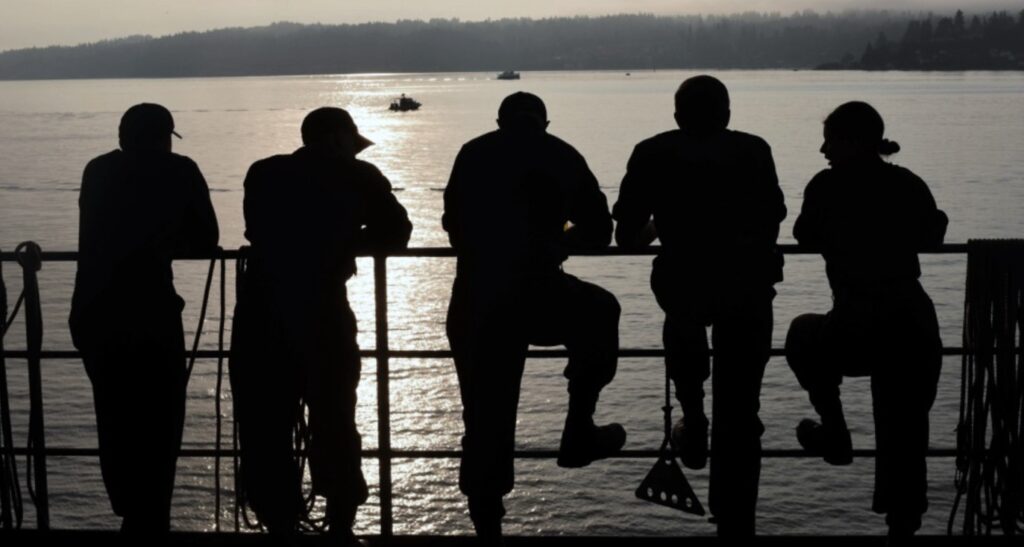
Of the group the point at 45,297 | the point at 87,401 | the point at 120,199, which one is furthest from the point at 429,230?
the point at 120,199

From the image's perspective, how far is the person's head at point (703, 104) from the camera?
480cm

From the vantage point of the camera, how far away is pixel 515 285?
15.7 feet

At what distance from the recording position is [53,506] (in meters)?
25.7

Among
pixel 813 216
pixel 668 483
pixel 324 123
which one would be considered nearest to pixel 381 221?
pixel 324 123

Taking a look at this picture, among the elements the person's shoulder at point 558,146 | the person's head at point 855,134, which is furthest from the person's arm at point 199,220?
the person's head at point 855,134

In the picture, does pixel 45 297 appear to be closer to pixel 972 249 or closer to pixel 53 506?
pixel 53 506

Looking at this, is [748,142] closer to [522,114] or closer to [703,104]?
[703,104]

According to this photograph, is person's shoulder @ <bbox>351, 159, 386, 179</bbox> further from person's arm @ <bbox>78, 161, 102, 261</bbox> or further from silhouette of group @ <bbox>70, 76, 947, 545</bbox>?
person's arm @ <bbox>78, 161, 102, 261</bbox>

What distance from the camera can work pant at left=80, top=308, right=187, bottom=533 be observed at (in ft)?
16.5

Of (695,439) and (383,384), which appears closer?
(695,439)

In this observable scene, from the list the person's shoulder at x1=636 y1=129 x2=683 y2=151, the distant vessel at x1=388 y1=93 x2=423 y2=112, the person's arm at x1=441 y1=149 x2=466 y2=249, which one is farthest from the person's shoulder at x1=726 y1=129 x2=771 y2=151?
the distant vessel at x1=388 y1=93 x2=423 y2=112

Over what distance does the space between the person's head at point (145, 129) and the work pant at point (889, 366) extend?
8.70 feet

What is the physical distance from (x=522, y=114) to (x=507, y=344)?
88 cm

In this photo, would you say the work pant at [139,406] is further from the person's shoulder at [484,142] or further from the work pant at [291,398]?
the person's shoulder at [484,142]
